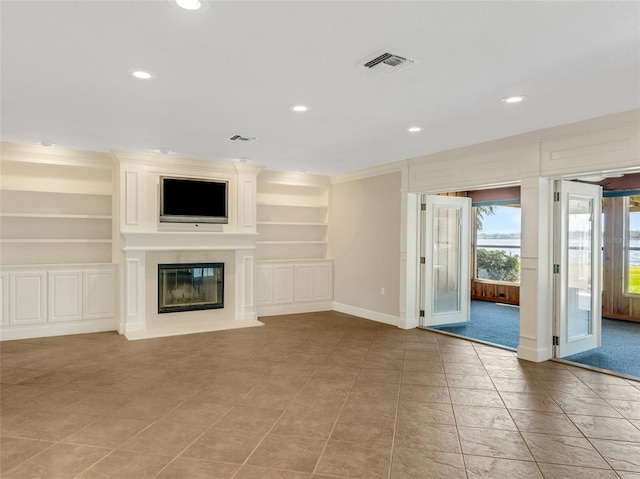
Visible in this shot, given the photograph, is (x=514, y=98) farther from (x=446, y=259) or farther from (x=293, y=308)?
(x=293, y=308)

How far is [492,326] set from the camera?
20.8ft

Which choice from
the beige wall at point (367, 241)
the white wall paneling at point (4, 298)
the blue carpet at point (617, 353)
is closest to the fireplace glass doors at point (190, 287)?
the white wall paneling at point (4, 298)

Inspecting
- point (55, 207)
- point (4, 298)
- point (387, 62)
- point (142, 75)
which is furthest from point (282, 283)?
point (387, 62)

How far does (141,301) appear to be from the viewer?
18.6 feet

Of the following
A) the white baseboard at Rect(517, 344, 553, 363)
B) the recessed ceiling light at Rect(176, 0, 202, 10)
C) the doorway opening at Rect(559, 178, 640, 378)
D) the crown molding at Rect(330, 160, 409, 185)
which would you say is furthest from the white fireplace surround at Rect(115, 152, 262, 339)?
the doorway opening at Rect(559, 178, 640, 378)

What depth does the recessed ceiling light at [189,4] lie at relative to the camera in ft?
6.54

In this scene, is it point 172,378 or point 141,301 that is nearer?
point 172,378

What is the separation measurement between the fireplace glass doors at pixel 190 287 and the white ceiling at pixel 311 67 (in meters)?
2.13

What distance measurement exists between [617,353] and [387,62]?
4553 millimetres

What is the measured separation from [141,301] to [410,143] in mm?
4185

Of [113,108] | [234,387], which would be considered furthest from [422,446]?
[113,108]

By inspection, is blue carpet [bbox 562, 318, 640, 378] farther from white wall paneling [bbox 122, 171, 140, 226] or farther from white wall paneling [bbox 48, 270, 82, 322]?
white wall paneling [bbox 48, 270, 82, 322]

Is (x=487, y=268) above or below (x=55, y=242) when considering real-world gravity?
below

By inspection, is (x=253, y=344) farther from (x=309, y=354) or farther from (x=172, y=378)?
(x=172, y=378)
